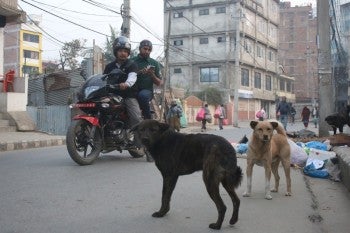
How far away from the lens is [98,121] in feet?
24.8

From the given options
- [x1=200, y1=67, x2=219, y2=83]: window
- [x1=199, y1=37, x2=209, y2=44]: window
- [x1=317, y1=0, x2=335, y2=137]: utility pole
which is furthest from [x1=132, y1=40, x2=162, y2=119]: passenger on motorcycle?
[x1=199, y1=37, x2=209, y2=44]: window

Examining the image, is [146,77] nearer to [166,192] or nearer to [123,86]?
[123,86]

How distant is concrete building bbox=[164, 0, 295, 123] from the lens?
4922cm

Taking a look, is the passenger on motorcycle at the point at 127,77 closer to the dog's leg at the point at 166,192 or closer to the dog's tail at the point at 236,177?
the dog's leg at the point at 166,192

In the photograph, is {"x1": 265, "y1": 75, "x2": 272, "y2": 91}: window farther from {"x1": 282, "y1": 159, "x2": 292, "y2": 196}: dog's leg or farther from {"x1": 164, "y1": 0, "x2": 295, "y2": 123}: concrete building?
{"x1": 282, "y1": 159, "x2": 292, "y2": 196}: dog's leg

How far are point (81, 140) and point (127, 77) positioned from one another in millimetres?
1348

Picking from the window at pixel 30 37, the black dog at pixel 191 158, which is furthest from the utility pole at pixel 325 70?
the window at pixel 30 37

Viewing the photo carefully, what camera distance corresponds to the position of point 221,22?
49906 millimetres

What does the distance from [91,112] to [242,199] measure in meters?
3.37

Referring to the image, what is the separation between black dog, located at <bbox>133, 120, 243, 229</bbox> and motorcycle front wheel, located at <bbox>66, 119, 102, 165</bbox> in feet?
9.96

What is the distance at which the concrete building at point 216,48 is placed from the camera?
4922 cm

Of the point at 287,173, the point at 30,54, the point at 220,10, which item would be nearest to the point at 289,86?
the point at 220,10

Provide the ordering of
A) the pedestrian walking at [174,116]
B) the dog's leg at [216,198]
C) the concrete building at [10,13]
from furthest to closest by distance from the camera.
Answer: the pedestrian walking at [174,116] → the concrete building at [10,13] → the dog's leg at [216,198]

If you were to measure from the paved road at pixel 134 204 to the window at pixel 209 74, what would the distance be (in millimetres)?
42513
